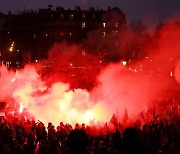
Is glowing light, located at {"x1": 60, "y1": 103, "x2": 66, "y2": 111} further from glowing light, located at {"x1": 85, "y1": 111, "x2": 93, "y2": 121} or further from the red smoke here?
glowing light, located at {"x1": 85, "y1": 111, "x2": 93, "y2": 121}

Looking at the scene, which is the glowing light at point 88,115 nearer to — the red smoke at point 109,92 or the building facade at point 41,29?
the red smoke at point 109,92

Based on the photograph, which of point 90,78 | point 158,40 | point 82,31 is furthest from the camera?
point 82,31

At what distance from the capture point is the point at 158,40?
23266 millimetres

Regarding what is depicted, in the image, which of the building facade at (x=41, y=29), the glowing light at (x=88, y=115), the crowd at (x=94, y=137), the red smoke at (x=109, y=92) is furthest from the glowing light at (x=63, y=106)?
the building facade at (x=41, y=29)

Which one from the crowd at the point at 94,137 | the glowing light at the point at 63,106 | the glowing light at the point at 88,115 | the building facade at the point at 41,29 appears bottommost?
the crowd at the point at 94,137

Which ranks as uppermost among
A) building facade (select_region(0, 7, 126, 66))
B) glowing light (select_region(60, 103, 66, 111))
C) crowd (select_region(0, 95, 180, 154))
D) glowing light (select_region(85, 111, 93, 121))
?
building facade (select_region(0, 7, 126, 66))

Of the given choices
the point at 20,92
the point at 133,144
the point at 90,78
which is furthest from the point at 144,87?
the point at 133,144

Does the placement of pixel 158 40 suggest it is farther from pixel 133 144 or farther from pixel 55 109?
pixel 133 144

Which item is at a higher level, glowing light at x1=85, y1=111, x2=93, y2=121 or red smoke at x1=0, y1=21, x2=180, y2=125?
red smoke at x1=0, y1=21, x2=180, y2=125

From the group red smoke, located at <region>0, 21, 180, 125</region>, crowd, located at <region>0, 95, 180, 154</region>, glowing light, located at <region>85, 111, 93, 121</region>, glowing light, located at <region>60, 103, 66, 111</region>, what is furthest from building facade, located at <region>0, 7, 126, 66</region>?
crowd, located at <region>0, 95, 180, 154</region>

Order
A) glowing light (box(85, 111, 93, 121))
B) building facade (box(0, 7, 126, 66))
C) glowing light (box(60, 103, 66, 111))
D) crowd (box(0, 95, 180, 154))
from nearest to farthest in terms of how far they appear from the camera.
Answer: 1. crowd (box(0, 95, 180, 154))
2. glowing light (box(85, 111, 93, 121))
3. glowing light (box(60, 103, 66, 111))
4. building facade (box(0, 7, 126, 66))

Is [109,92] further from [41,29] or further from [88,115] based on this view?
[41,29]

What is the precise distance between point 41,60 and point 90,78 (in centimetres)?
1335

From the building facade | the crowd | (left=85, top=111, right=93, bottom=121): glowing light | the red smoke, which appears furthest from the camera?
the building facade
